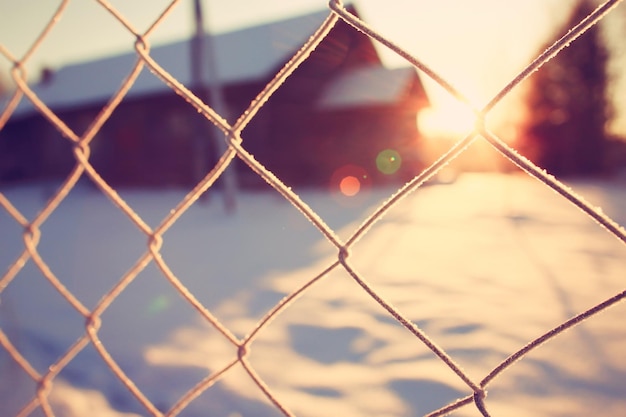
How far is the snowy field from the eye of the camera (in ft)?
6.08

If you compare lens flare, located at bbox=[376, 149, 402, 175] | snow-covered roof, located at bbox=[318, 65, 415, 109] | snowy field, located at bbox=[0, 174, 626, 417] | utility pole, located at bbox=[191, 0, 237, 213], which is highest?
snow-covered roof, located at bbox=[318, 65, 415, 109]

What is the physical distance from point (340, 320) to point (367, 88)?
32.0 ft

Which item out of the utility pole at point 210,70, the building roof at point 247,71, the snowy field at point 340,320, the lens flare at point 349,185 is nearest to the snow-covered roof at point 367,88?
the building roof at point 247,71

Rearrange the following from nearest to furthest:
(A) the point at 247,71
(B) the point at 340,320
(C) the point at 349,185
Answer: (B) the point at 340,320 < (A) the point at 247,71 < (C) the point at 349,185

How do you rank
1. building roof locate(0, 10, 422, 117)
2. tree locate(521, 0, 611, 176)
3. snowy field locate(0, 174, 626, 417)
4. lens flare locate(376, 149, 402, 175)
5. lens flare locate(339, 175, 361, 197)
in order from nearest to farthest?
1. snowy field locate(0, 174, 626, 417)
2. lens flare locate(339, 175, 361, 197)
3. building roof locate(0, 10, 422, 117)
4. lens flare locate(376, 149, 402, 175)
5. tree locate(521, 0, 611, 176)

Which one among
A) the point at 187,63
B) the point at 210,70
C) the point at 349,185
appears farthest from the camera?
the point at 187,63

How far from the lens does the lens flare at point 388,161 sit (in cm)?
1130

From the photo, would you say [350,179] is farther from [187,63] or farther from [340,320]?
[340,320]

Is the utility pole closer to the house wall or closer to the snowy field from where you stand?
the snowy field

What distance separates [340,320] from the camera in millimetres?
2674

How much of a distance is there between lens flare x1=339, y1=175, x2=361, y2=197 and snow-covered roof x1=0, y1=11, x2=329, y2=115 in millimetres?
3336

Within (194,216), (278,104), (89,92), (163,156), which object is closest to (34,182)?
(89,92)

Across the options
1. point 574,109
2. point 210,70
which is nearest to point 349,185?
point 210,70

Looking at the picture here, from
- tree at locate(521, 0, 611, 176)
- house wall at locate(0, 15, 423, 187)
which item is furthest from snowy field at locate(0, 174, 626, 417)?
tree at locate(521, 0, 611, 176)
